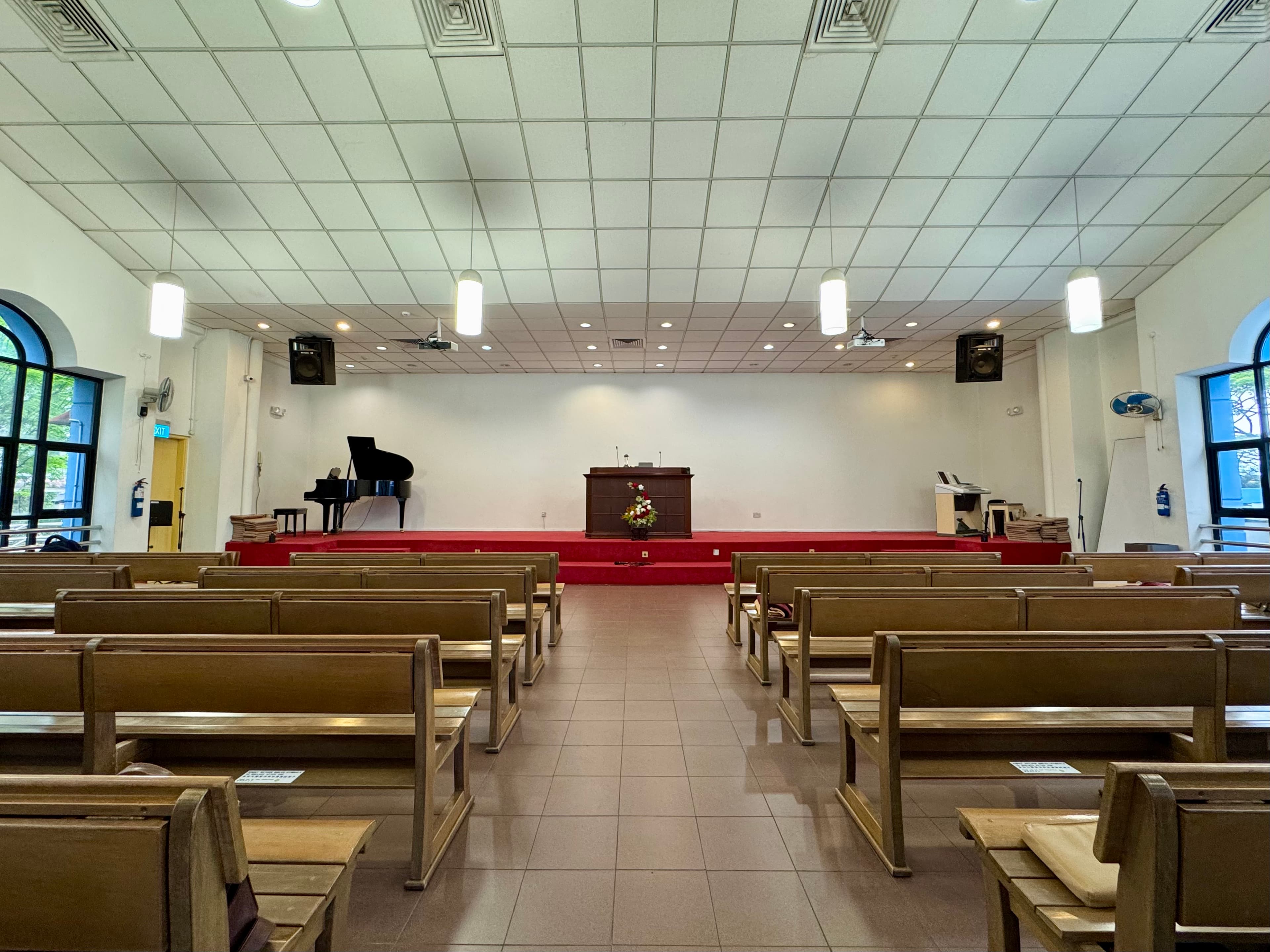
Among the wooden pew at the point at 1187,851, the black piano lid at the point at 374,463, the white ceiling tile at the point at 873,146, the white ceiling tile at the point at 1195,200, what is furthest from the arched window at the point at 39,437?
the white ceiling tile at the point at 1195,200

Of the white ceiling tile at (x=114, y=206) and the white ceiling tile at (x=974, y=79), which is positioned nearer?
the white ceiling tile at (x=974, y=79)

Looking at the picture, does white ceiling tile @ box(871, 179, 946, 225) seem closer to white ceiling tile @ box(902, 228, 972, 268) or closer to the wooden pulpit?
white ceiling tile @ box(902, 228, 972, 268)

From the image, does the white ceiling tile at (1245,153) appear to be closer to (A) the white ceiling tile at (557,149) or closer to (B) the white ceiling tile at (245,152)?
(A) the white ceiling tile at (557,149)

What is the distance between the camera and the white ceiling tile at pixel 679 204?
5.04 m

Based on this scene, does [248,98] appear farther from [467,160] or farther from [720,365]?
[720,365]

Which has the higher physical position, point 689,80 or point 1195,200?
point 689,80

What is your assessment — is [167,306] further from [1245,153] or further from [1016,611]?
[1245,153]

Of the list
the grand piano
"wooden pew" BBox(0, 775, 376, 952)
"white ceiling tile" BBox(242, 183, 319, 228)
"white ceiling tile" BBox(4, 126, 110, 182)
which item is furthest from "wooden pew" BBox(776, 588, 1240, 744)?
the grand piano

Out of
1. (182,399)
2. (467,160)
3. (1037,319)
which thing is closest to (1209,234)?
(1037,319)

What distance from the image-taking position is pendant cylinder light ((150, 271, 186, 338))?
462 centimetres

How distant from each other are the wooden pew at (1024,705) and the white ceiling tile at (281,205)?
6.15m

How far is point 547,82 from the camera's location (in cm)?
405

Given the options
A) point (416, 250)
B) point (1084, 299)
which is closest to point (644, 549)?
point (416, 250)

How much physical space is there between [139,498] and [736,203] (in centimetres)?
770
